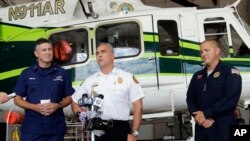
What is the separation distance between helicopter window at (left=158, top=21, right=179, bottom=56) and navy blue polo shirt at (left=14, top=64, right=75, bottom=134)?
2.63 m

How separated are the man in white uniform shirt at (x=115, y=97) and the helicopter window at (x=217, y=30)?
3.10 metres

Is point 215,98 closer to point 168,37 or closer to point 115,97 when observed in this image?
point 115,97

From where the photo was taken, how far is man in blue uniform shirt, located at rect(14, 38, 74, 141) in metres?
4.48

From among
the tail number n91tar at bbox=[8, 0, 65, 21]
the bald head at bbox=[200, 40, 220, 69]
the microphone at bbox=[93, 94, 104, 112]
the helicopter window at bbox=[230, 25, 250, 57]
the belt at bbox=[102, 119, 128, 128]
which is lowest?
the belt at bbox=[102, 119, 128, 128]

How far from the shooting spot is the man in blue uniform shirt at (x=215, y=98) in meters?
4.32


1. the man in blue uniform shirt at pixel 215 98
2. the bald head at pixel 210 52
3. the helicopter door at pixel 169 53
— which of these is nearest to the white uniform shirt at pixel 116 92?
the man in blue uniform shirt at pixel 215 98

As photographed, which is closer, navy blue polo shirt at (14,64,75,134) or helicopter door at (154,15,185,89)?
navy blue polo shirt at (14,64,75,134)

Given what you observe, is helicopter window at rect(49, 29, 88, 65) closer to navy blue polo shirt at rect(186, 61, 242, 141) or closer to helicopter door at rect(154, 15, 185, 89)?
helicopter door at rect(154, 15, 185, 89)

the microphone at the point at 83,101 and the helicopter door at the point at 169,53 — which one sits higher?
the helicopter door at the point at 169,53

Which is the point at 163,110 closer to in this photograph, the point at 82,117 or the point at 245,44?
the point at 245,44

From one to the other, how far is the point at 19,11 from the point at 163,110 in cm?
303

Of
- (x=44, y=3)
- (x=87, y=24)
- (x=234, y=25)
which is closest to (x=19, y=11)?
(x=44, y=3)

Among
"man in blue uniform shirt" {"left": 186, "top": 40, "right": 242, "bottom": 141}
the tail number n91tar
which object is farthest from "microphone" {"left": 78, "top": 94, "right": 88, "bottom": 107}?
the tail number n91tar

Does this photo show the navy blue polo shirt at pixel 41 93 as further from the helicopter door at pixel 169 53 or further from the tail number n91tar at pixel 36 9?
the tail number n91tar at pixel 36 9
